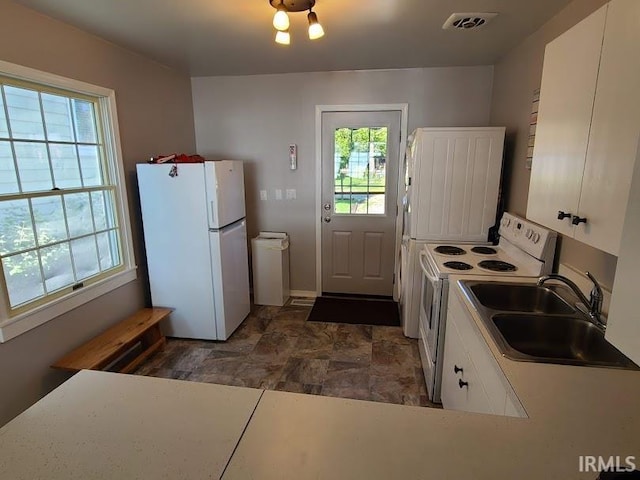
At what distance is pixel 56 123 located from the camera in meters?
2.25

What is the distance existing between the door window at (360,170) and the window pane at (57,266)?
249 cm

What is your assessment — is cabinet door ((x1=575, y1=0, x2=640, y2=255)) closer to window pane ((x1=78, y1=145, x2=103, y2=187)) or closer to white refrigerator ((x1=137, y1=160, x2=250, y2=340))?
white refrigerator ((x1=137, y1=160, x2=250, y2=340))

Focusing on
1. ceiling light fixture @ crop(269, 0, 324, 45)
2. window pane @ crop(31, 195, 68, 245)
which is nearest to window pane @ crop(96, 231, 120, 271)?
window pane @ crop(31, 195, 68, 245)

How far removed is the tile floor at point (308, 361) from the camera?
2453 mm

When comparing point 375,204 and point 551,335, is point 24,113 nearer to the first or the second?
point 375,204

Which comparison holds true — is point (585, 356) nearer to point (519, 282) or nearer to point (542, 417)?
point (519, 282)

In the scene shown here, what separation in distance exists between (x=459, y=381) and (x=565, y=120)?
1.26 m

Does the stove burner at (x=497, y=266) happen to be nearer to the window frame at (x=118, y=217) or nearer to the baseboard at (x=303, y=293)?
the baseboard at (x=303, y=293)

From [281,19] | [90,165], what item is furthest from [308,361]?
[281,19]

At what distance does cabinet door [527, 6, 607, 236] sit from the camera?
3.69ft

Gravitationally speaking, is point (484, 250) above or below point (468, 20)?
below

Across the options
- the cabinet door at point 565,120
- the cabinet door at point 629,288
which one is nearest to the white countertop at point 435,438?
the cabinet door at point 629,288

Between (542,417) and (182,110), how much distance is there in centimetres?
383

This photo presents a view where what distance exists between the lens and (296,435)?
82cm
